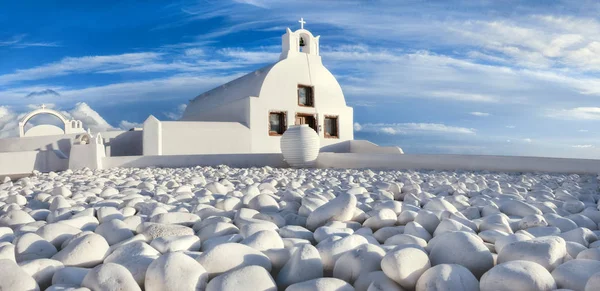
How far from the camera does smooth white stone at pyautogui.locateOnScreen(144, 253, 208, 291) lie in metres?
1.21

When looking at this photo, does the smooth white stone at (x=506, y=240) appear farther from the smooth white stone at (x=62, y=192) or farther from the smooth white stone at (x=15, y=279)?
the smooth white stone at (x=62, y=192)

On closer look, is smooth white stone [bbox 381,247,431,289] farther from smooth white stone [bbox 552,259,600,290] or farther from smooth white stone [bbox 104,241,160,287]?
smooth white stone [bbox 104,241,160,287]

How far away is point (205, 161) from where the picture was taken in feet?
29.7

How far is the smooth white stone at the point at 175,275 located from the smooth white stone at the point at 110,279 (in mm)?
52

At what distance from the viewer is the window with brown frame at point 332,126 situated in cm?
1453

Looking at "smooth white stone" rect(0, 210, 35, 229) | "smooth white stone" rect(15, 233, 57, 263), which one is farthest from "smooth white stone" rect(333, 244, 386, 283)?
"smooth white stone" rect(0, 210, 35, 229)

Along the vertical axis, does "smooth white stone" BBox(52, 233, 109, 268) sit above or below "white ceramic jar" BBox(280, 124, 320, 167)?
below

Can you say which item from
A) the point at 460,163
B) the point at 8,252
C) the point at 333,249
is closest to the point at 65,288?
the point at 8,252

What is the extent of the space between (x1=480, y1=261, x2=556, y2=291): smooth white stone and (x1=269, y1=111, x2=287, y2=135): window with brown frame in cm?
1240

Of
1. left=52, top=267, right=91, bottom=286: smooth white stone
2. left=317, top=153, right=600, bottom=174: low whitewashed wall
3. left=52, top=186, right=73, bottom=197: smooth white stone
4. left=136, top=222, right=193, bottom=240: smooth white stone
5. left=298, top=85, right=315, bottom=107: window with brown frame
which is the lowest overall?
left=52, top=267, right=91, bottom=286: smooth white stone

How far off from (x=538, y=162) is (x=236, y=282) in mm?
6656

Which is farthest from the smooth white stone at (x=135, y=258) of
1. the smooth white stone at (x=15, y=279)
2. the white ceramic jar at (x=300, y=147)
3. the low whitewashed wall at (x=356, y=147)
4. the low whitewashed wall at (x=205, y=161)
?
the low whitewashed wall at (x=356, y=147)

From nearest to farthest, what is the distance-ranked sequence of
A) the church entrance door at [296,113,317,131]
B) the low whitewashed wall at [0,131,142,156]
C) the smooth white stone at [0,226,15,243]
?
the smooth white stone at [0,226,15,243] < the low whitewashed wall at [0,131,142,156] < the church entrance door at [296,113,317,131]

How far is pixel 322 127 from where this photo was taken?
557 inches
